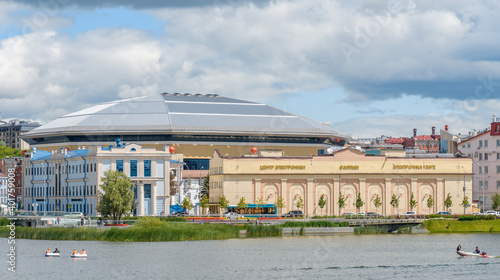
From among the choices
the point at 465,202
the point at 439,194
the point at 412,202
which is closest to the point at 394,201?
the point at 412,202

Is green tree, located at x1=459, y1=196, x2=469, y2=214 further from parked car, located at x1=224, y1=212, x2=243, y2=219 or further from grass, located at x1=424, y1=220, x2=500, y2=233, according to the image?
parked car, located at x1=224, y1=212, x2=243, y2=219

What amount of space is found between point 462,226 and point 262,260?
58.2 metres

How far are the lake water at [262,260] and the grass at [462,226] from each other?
63.3 feet

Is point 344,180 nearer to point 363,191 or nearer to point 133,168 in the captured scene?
point 363,191

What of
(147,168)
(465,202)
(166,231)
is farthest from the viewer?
(465,202)

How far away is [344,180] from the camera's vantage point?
192375 mm

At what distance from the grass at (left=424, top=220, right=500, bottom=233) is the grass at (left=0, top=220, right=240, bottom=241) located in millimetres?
32064

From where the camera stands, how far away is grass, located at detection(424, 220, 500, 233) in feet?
502

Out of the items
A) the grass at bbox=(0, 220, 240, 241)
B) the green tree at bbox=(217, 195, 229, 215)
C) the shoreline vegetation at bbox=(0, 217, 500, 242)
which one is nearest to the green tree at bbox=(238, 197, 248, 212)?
the green tree at bbox=(217, 195, 229, 215)

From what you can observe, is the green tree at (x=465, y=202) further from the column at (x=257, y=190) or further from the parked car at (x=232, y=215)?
the parked car at (x=232, y=215)

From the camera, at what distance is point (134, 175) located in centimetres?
17412

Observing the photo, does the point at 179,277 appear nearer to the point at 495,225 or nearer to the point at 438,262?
the point at 438,262

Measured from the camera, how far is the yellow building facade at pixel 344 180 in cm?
18688

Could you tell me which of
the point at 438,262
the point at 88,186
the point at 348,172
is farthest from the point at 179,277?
the point at 348,172
